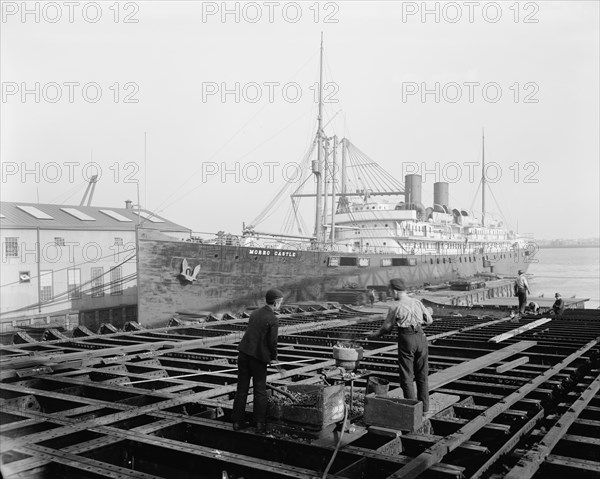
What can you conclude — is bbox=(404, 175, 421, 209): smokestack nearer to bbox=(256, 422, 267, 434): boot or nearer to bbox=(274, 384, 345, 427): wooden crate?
bbox=(274, 384, 345, 427): wooden crate

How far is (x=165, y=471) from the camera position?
17.3ft

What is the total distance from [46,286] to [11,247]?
2876mm

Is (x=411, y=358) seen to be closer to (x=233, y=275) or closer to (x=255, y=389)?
(x=255, y=389)

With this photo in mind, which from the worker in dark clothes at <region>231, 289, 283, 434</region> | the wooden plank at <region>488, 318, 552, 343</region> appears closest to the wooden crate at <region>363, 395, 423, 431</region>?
the worker in dark clothes at <region>231, 289, 283, 434</region>

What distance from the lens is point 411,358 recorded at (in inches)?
238

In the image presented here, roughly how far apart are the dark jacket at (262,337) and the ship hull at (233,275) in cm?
2086

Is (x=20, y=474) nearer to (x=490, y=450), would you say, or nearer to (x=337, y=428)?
(x=337, y=428)

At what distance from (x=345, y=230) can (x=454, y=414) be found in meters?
40.0

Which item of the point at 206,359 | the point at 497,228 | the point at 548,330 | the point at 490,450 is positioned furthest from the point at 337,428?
the point at 497,228

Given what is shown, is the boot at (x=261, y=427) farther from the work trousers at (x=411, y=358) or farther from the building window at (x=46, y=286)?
the building window at (x=46, y=286)

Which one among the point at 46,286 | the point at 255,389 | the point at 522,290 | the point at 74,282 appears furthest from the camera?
the point at 74,282

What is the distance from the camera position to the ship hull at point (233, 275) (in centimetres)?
2570

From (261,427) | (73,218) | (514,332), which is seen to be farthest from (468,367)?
(73,218)

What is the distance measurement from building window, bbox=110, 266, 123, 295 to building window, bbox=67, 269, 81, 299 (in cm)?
220
